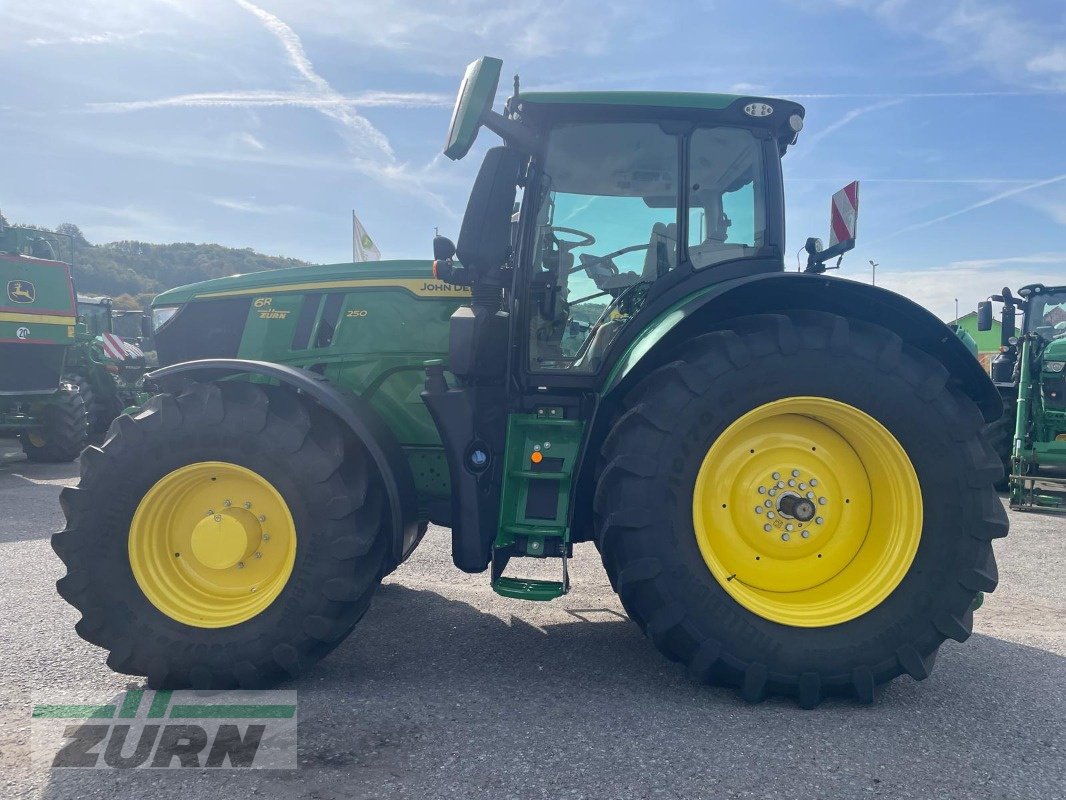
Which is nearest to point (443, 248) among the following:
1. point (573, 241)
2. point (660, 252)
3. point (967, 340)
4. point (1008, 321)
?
point (573, 241)

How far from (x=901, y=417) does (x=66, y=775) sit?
3.09 meters

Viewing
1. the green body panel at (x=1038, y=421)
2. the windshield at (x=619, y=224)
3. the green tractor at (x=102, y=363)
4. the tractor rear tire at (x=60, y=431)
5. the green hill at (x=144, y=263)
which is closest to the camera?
the windshield at (x=619, y=224)

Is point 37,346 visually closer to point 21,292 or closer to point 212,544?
point 21,292

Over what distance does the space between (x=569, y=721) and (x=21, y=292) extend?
10.3 metres

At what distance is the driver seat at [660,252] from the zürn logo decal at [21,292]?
383 inches

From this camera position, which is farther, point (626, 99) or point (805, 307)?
point (626, 99)

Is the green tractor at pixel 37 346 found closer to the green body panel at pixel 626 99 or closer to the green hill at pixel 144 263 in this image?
the green body panel at pixel 626 99

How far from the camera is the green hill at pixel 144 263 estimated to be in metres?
44.8

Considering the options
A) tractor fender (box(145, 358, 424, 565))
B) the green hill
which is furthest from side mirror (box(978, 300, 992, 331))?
the green hill

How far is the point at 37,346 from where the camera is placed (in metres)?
9.95

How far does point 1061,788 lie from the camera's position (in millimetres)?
2211

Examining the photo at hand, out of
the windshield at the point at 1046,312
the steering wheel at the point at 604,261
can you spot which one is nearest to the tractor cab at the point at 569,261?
the steering wheel at the point at 604,261

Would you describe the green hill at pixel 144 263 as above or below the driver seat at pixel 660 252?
above

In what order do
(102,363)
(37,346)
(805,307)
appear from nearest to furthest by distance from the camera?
(805,307), (37,346), (102,363)
